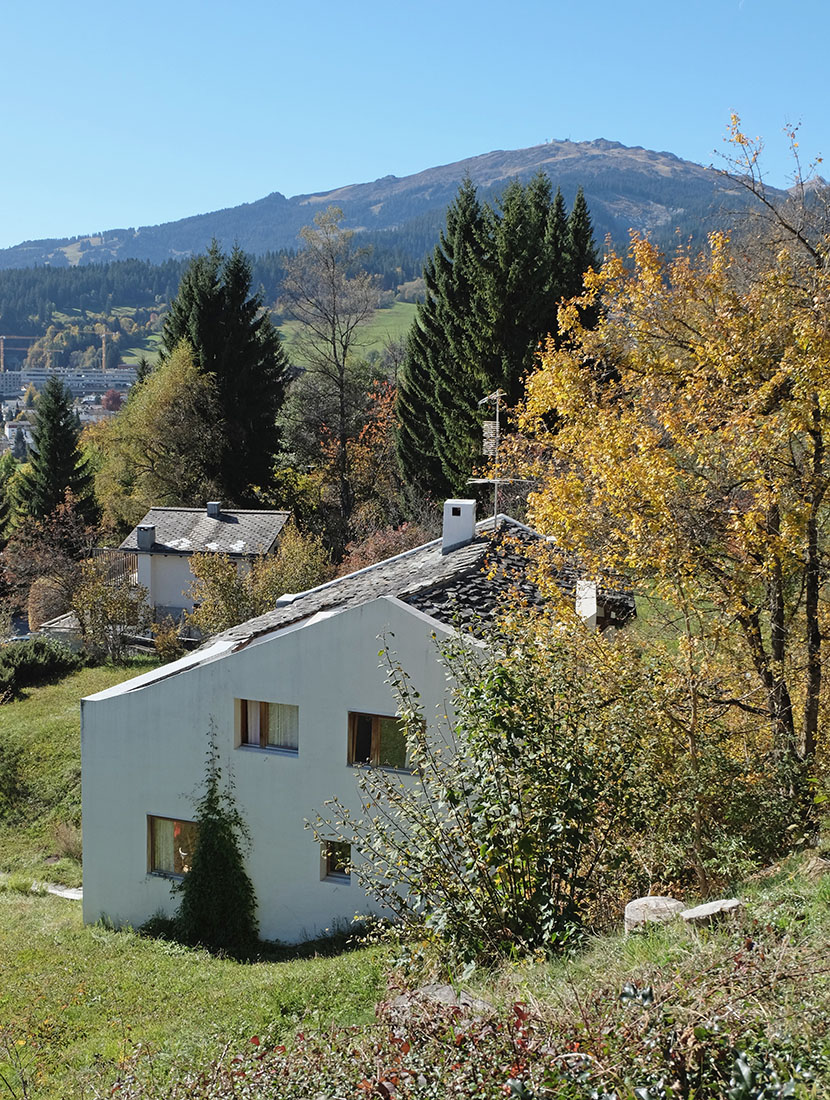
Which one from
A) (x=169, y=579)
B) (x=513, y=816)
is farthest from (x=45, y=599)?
(x=513, y=816)

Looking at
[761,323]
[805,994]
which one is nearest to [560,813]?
[805,994]

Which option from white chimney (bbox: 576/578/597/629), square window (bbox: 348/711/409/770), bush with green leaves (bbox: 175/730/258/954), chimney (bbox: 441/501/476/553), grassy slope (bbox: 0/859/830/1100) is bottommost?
bush with green leaves (bbox: 175/730/258/954)

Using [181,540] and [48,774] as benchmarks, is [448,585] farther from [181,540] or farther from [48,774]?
[181,540]

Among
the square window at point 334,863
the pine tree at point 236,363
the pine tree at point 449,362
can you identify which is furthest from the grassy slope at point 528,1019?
the pine tree at point 236,363

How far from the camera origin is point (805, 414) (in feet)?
35.8

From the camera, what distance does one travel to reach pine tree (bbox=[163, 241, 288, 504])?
149 feet

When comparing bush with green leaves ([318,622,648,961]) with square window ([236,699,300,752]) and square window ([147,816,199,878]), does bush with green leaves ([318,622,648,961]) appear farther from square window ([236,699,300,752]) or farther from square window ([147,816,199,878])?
square window ([147,816,199,878])

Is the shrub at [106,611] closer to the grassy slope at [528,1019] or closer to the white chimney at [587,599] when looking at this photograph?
the grassy slope at [528,1019]

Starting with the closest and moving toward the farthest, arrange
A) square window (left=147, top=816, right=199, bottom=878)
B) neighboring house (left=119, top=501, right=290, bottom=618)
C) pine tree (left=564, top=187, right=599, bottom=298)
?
square window (left=147, top=816, right=199, bottom=878) → pine tree (left=564, top=187, right=599, bottom=298) → neighboring house (left=119, top=501, right=290, bottom=618)

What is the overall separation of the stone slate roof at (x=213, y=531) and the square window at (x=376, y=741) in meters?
23.0

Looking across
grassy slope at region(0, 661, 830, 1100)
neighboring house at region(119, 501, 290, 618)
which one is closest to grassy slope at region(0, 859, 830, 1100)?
grassy slope at region(0, 661, 830, 1100)

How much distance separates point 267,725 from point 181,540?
81.7 feet

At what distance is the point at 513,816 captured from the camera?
7145 millimetres

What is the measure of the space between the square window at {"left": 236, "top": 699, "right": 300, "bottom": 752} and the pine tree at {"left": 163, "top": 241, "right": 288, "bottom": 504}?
30693 millimetres
